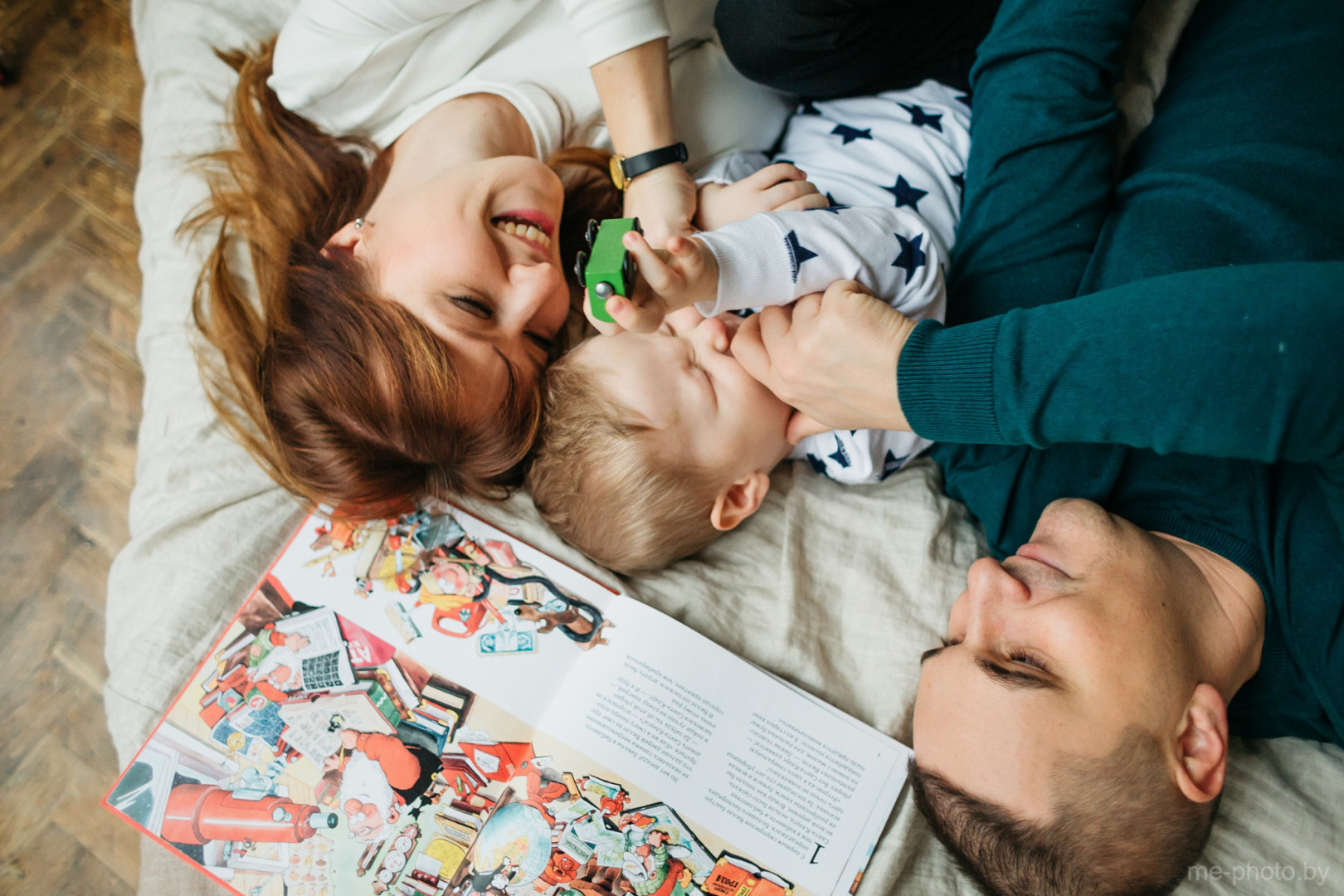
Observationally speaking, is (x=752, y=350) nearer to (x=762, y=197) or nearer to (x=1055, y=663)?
(x=762, y=197)

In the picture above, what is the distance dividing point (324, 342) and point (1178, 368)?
3.42 feet

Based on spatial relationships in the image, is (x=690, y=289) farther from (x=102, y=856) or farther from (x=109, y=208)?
(x=109, y=208)

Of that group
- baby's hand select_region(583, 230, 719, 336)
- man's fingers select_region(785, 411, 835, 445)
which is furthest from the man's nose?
baby's hand select_region(583, 230, 719, 336)

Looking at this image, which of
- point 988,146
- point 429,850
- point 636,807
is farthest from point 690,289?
point 429,850

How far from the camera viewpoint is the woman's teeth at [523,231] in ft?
3.72

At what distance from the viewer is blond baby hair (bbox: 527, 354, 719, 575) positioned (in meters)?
1.11

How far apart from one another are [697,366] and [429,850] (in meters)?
0.78

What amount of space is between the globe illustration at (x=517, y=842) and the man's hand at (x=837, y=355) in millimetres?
692

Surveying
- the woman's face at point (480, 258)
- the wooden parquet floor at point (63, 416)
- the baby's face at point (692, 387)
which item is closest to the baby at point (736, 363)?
the baby's face at point (692, 387)

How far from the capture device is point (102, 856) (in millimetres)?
1265

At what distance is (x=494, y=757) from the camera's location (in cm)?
108

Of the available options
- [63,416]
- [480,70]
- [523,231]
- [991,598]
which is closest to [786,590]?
[991,598]

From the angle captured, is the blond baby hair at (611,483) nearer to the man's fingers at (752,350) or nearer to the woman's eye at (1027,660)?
the man's fingers at (752,350)

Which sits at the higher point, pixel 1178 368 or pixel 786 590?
pixel 1178 368
